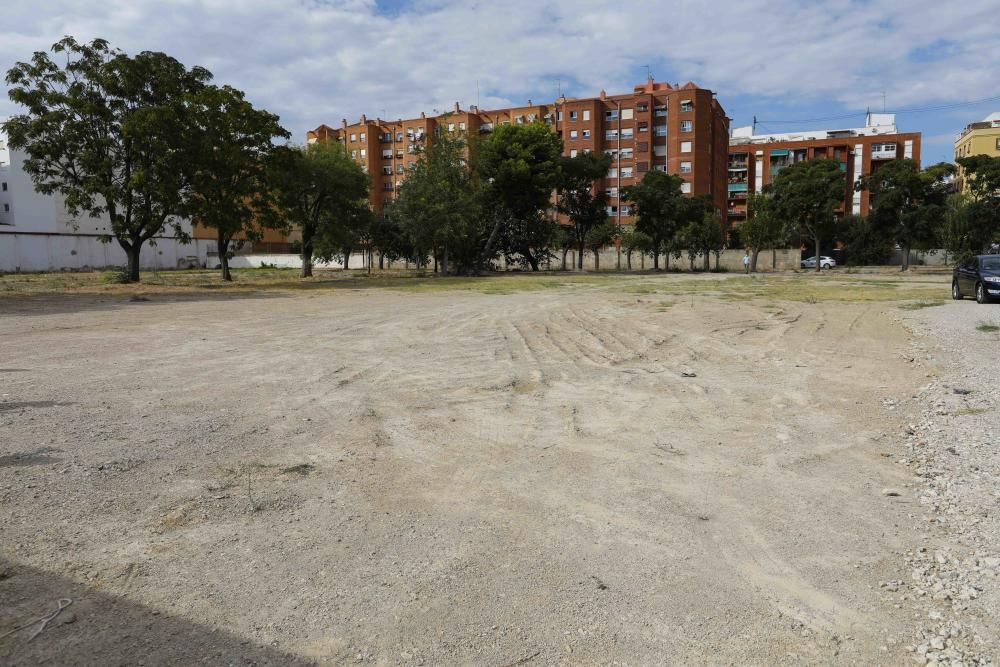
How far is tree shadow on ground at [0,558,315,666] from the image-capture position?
9.71 feet

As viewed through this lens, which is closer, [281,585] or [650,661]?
[650,661]

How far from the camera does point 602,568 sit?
386 cm

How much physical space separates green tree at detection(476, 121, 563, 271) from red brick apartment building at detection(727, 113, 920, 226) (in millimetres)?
57373

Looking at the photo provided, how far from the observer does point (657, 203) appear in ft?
178

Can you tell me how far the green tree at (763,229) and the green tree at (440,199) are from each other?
77.8 feet

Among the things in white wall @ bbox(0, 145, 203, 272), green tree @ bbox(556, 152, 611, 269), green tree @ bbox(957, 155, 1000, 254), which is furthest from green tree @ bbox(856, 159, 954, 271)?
white wall @ bbox(0, 145, 203, 272)

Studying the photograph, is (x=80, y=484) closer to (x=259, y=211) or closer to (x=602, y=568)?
(x=602, y=568)

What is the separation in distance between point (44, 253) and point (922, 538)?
7124 centimetres

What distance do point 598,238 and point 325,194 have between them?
27391 millimetres

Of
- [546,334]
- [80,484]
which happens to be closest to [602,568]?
[80,484]

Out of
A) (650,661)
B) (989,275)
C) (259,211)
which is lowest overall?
(650,661)

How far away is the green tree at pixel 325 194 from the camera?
4312cm

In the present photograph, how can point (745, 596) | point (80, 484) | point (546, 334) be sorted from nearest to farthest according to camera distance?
point (745, 596)
point (80, 484)
point (546, 334)

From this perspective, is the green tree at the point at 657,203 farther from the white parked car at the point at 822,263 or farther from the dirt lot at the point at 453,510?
the dirt lot at the point at 453,510
